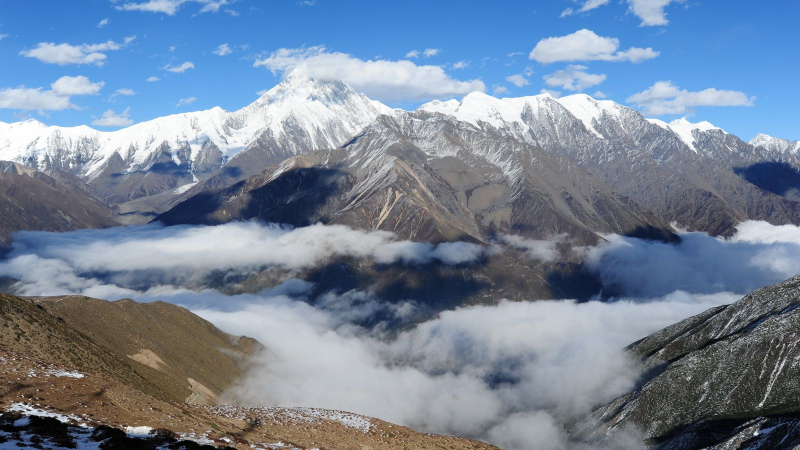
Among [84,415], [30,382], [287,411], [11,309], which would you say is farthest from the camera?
[11,309]

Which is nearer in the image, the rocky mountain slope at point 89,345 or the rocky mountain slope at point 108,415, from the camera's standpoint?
the rocky mountain slope at point 108,415

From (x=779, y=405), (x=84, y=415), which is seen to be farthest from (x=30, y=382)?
(x=779, y=405)

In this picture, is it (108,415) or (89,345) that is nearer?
(108,415)

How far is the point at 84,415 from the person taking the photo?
66375 mm

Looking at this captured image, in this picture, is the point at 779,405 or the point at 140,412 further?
the point at 779,405

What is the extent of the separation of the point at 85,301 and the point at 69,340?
82.6 m

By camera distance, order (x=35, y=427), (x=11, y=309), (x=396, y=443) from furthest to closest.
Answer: (x=11, y=309)
(x=396, y=443)
(x=35, y=427)

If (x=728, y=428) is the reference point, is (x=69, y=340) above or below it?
above

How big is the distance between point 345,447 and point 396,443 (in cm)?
1062

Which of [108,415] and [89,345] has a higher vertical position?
[108,415]

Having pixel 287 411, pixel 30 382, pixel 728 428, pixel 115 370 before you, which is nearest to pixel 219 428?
pixel 30 382

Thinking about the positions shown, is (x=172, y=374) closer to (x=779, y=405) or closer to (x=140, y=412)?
(x=140, y=412)

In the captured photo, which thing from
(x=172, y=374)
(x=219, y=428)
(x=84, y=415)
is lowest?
(x=172, y=374)

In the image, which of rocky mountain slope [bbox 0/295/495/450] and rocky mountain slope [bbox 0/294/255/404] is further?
rocky mountain slope [bbox 0/294/255/404]
